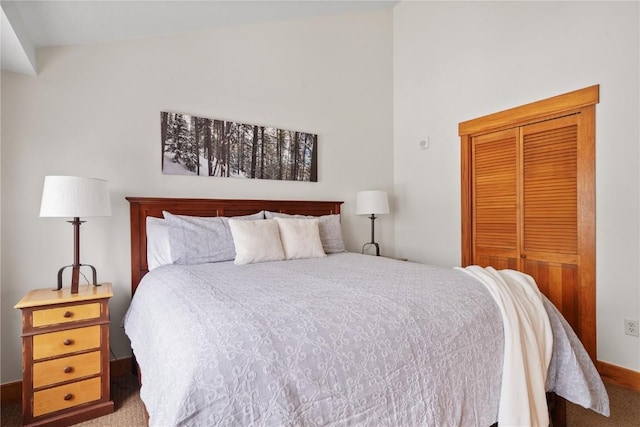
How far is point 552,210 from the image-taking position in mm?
2658

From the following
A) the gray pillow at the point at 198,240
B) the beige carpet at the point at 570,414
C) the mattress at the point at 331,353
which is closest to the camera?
the mattress at the point at 331,353

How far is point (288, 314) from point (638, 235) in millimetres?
2502

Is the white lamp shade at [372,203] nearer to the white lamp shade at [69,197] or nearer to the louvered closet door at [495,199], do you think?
the louvered closet door at [495,199]

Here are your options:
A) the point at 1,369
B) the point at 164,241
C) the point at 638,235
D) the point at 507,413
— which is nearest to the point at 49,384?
the point at 1,369

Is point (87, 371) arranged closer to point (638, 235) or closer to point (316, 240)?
point (316, 240)

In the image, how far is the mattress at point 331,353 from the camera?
2.90ft

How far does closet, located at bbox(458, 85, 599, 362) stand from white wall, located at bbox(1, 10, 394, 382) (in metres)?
1.12

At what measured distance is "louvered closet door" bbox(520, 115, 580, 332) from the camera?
2537mm

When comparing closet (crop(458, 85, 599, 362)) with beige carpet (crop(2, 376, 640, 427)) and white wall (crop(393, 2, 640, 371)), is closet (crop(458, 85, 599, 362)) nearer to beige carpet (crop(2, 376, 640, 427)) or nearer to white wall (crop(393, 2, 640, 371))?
white wall (crop(393, 2, 640, 371))

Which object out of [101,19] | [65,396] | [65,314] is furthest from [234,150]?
[65,396]

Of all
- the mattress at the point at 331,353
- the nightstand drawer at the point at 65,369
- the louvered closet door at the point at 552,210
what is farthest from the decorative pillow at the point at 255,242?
the louvered closet door at the point at 552,210

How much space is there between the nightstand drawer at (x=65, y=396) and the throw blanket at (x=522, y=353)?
214 cm

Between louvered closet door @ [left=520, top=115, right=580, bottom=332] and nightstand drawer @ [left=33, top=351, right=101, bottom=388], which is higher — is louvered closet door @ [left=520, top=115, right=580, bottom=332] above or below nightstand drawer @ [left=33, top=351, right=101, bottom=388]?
above

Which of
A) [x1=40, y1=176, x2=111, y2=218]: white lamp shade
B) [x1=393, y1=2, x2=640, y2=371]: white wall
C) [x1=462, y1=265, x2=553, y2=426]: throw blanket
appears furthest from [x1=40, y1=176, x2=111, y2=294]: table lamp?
[x1=393, y1=2, x2=640, y2=371]: white wall
